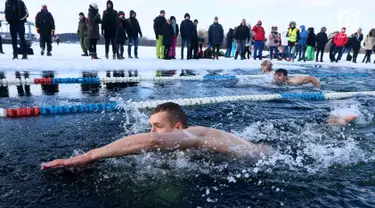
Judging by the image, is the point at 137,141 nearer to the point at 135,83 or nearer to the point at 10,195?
the point at 10,195

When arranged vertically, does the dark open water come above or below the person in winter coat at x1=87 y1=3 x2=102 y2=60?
below

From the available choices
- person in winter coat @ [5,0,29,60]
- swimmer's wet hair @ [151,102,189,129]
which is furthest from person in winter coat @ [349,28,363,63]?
swimmer's wet hair @ [151,102,189,129]

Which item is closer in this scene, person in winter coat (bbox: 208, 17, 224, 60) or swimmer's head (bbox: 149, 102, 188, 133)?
swimmer's head (bbox: 149, 102, 188, 133)

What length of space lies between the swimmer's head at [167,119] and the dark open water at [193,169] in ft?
0.78

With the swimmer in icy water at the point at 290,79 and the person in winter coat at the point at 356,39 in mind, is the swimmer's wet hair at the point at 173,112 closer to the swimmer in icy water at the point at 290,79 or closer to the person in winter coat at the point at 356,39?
the swimmer in icy water at the point at 290,79

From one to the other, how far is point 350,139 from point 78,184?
3156 mm

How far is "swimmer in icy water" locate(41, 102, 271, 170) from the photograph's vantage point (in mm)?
2189

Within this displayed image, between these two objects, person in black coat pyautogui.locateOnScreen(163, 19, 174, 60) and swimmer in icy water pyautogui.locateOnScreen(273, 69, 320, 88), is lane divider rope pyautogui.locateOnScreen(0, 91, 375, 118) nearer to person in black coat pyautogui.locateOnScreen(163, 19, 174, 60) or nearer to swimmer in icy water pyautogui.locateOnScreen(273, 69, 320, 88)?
swimmer in icy water pyautogui.locateOnScreen(273, 69, 320, 88)

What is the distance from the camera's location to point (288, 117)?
15.9ft

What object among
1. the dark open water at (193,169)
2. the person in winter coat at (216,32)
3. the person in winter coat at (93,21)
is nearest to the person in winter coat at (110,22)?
the person in winter coat at (93,21)

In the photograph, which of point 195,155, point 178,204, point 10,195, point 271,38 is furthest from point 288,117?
point 271,38

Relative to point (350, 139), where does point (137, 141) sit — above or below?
above

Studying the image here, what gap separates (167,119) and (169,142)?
42cm

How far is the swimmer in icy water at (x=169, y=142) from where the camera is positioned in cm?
219
